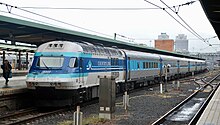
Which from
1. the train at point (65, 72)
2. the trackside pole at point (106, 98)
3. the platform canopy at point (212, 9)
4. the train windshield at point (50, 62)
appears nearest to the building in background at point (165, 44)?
the train at point (65, 72)

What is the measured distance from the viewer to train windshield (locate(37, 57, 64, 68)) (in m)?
16.0

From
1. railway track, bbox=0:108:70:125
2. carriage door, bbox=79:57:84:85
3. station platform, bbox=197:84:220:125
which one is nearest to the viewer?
station platform, bbox=197:84:220:125

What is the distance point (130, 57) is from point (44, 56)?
11.2 m

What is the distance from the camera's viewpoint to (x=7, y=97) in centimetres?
1539

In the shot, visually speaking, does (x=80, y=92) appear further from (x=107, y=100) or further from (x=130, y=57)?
(x=130, y=57)

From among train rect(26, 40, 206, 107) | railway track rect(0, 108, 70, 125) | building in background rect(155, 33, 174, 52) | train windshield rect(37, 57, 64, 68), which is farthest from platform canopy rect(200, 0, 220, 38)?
building in background rect(155, 33, 174, 52)

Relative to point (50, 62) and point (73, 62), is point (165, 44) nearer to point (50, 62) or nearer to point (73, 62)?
point (73, 62)

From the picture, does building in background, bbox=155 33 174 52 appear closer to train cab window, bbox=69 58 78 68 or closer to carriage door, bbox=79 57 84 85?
carriage door, bbox=79 57 84 85

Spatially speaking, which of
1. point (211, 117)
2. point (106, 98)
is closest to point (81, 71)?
point (106, 98)

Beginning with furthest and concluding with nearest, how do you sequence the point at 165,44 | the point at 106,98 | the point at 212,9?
the point at 165,44 < the point at 106,98 < the point at 212,9

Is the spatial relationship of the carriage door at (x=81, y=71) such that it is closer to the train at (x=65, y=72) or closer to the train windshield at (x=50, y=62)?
the train at (x=65, y=72)

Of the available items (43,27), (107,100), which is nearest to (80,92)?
(107,100)

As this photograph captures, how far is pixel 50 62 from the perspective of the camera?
16125mm

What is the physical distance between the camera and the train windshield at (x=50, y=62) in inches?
629
